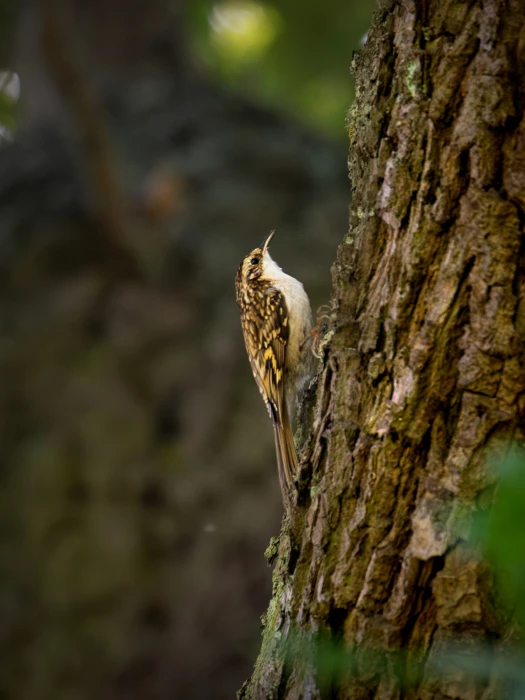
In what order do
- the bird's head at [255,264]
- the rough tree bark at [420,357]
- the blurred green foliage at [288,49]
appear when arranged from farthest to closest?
1. the blurred green foliage at [288,49]
2. the bird's head at [255,264]
3. the rough tree bark at [420,357]

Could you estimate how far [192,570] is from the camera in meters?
4.85

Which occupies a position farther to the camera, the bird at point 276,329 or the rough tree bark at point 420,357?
the bird at point 276,329

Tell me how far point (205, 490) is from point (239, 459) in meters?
0.30

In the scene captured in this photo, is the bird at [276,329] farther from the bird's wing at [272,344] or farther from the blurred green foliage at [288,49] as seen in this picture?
the blurred green foliage at [288,49]

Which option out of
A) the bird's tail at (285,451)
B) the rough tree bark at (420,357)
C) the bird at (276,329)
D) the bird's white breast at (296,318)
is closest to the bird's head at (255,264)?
the bird at (276,329)

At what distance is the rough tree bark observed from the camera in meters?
1.24

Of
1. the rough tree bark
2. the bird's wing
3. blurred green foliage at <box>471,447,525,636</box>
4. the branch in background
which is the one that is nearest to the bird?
the bird's wing

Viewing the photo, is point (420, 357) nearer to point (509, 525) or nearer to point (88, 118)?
point (509, 525)

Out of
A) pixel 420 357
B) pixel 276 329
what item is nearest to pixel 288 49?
pixel 276 329

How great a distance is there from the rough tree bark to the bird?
1.48 m

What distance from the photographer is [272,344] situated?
3.19 m

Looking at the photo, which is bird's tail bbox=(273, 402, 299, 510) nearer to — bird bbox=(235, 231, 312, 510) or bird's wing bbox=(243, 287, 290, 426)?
bird bbox=(235, 231, 312, 510)

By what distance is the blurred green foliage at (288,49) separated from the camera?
6.89m

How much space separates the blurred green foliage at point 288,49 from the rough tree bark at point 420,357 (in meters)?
5.61
